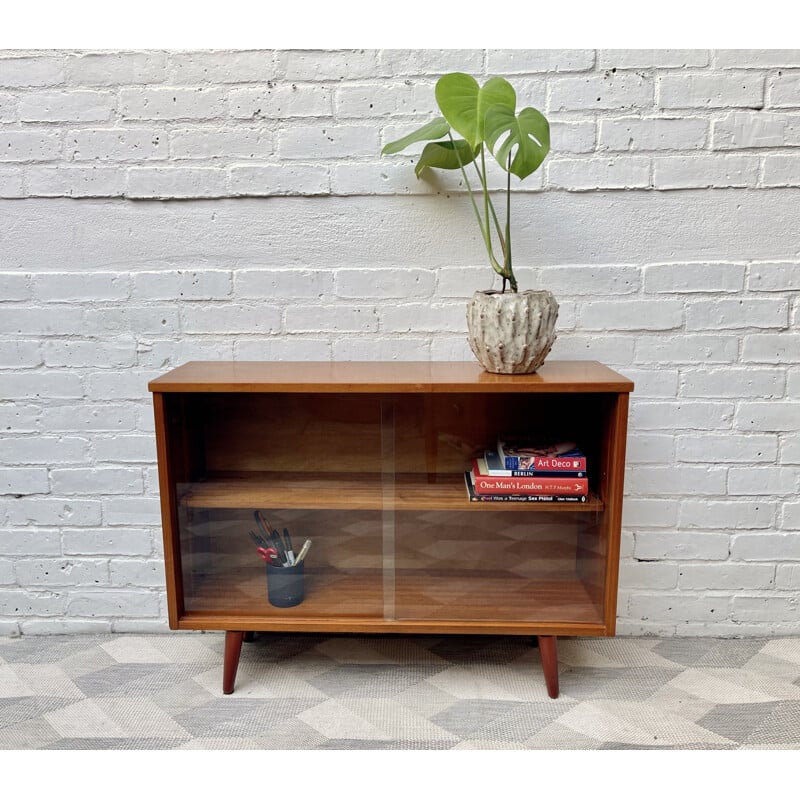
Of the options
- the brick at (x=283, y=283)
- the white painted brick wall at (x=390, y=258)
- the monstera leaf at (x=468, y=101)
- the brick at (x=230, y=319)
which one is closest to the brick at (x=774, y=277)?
the white painted brick wall at (x=390, y=258)

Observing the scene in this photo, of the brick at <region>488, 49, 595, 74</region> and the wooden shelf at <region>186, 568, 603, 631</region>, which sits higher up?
the brick at <region>488, 49, 595, 74</region>

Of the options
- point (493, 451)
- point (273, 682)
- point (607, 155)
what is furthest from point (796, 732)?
point (607, 155)

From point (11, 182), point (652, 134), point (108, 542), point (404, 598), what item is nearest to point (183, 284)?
point (11, 182)

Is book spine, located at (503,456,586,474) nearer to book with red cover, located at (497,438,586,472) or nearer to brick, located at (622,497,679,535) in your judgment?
book with red cover, located at (497,438,586,472)

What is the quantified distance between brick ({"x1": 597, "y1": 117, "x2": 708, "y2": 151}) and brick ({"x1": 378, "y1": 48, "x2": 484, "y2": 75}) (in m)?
0.30

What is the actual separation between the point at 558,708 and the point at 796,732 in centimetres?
48

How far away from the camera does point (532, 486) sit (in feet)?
4.93

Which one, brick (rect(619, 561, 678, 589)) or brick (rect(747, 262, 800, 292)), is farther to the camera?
brick (rect(619, 561, 678, 589))

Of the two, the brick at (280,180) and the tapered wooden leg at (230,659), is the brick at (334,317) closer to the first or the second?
the brick at (280,180)

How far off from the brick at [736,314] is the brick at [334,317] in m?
0.78

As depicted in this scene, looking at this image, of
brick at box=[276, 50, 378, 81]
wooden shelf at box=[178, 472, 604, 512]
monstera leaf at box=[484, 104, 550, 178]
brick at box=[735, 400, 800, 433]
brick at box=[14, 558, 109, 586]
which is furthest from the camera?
brick at box=[14, 558, 109, 586]

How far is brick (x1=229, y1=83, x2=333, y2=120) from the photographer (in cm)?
166

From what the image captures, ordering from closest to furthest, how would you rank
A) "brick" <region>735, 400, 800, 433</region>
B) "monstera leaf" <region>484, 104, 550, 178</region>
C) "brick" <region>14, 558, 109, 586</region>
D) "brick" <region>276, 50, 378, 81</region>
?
"monstera leaf" <region>484, 104, 550, 178</region>
"brick" <region>276, 50, 378, 81</region>
"brick" <region>735, 400, 800, 433</region>
"brick" <region>14, 558, 109, 586</region>

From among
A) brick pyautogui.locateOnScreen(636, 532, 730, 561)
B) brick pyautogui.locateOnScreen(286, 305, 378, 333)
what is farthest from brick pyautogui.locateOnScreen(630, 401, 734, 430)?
brick pyautogui.locateOnScreen(286, 305, 378, 333)
